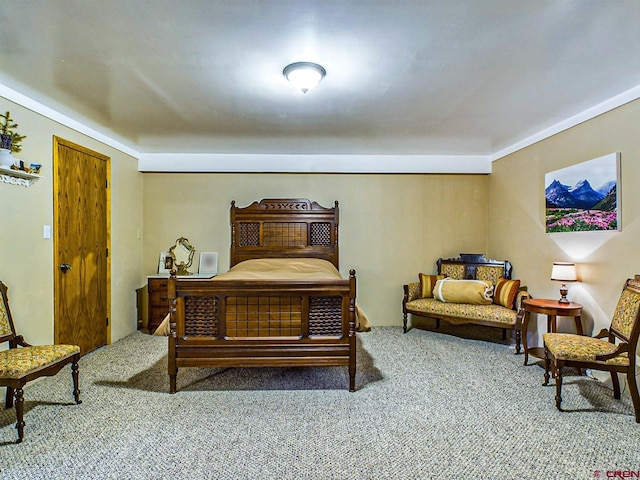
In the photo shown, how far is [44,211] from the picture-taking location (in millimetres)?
3139

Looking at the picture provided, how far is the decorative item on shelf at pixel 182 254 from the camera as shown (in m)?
4.89

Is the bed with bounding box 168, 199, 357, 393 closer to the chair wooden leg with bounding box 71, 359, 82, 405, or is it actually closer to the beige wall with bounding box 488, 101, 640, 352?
the chair wooden leg with bounding box 71, 359, 82, 405

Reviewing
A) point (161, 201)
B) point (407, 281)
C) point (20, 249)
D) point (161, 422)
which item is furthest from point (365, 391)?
point (161, 201)

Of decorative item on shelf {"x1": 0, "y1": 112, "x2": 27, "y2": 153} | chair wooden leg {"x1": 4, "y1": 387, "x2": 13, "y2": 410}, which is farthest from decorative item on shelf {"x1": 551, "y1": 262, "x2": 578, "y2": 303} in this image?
decorative item on shelf {"x1": 0, "y1": 112, "x2": 27, "y2": 153}

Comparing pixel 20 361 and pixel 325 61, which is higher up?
pixel 325 61

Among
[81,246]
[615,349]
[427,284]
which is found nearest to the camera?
[615,349]

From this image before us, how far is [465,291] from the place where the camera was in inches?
167

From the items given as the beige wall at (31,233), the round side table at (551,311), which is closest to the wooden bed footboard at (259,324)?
the beige wall at (31,233)

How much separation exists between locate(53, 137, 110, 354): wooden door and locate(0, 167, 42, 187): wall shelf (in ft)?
0.96

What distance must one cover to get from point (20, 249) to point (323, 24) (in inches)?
115

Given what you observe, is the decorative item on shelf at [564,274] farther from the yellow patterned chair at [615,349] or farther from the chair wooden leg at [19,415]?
the chair wooden leg at [19,415]

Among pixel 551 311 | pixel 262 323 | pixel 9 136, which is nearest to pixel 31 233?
pixel 9 136

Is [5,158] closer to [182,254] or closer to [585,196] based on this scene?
[182,254]

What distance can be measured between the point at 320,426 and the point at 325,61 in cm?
238
